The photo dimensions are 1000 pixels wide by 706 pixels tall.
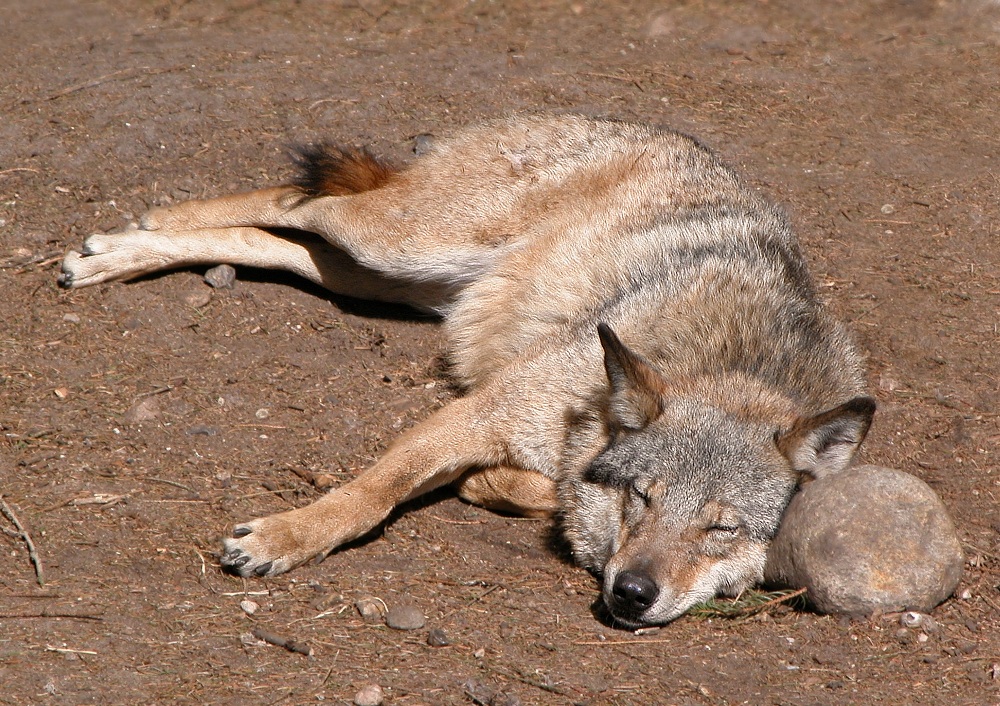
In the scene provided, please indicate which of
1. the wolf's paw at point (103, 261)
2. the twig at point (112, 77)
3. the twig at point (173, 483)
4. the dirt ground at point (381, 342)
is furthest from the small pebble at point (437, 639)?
the twig at point (112, 77)

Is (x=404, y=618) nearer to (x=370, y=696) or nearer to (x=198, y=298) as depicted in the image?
(x=370, y=696)

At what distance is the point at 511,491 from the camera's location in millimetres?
4867

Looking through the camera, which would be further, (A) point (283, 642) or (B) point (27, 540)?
(B) point (27, 540)

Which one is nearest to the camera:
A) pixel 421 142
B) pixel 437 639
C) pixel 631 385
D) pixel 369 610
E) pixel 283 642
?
pixel 283 642

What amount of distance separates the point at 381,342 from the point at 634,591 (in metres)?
2.50

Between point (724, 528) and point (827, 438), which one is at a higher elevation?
point (827, 438)

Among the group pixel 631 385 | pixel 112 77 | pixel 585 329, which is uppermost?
pixel 112 77

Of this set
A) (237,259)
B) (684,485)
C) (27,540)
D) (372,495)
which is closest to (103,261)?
(237,259)

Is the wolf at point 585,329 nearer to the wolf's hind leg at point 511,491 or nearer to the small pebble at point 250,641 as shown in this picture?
the wolf's hind leg at point 511,491

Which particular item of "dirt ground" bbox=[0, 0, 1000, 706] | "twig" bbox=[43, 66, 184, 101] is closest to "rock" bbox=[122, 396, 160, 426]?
"dirt ground" bbox=[0, 0, 1000, 706]

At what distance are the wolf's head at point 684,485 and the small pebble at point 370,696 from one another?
40.1 inches

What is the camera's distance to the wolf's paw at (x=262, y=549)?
415 centimetres

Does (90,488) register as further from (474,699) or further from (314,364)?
(474,699)

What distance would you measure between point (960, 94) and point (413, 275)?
570 centimetres
